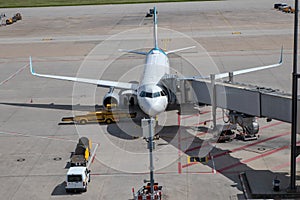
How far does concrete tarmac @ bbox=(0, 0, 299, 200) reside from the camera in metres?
35.5

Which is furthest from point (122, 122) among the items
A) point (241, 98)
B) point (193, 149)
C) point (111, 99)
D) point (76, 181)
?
point (76, 181)

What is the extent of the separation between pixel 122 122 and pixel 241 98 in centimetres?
1347

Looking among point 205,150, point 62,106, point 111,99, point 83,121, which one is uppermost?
point 111,99

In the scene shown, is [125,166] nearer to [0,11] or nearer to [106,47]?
[106,47]

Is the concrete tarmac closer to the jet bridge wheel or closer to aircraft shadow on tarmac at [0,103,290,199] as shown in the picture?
aircraft shadow on tarmac at [0,103,290,199]

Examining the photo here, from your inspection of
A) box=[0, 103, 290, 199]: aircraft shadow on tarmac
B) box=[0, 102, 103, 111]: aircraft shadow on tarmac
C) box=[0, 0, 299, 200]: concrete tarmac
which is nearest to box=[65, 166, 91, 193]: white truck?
box=[0, 0, 299, 200]: concrete tarmac

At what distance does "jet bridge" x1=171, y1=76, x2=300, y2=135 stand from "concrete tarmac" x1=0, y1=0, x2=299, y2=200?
119 inches

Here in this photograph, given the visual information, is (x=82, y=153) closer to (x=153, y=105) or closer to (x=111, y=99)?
(x=153, y=105)

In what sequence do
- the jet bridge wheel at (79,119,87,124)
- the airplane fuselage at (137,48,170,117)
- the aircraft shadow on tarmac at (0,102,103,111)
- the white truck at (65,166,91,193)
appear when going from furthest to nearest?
the aircraft shadow on tarmac at (0,102,103,111), the jet bridge wheel at (79,119,87,124), the airplane fuselage at (137,48,170,117), the white truck at (65,166,91,193)

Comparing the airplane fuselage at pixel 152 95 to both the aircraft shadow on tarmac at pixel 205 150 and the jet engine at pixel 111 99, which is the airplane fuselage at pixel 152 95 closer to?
the aircraft shadow on tarmac at pixel 205 150

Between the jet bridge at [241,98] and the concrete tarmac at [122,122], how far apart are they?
9.89 ft

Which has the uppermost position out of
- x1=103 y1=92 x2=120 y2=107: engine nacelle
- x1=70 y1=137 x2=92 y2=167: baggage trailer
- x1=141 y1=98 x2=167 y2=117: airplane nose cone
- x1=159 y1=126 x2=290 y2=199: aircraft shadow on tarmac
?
x1=141 y1=98 x2=167 y2=117: airplane nose cone

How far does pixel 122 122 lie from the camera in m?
47.6

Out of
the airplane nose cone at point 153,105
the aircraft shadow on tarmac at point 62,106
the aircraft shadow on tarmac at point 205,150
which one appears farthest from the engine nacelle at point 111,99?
the airplane nose cone at point 153,105
